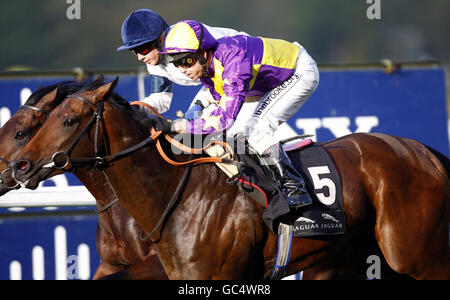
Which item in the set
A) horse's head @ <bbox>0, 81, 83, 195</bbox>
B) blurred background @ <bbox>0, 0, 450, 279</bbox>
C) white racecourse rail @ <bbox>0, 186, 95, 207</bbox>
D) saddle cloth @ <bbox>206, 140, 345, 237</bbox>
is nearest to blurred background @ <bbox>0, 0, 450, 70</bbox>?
blurred background @ <bbox>0, 0, 450, 279</bbox>

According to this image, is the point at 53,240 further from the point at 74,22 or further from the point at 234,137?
the point at 74,22

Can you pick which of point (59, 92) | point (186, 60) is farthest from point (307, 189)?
point (59, 92)

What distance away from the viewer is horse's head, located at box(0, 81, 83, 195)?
4.07m

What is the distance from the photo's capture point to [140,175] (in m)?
3.40

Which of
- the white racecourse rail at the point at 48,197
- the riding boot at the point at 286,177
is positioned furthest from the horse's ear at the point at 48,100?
the riding boot at the point at 286,177

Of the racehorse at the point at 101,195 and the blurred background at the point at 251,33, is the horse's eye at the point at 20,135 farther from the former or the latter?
the blurred background at the point at 251,33

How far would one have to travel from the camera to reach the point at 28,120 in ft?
13.9

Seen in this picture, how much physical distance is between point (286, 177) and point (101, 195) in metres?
1.39

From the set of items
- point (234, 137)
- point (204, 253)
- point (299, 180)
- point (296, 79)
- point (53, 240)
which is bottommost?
point (53, 240)

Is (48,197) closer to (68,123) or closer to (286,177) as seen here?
(68,123)

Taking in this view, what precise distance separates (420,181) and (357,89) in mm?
1843

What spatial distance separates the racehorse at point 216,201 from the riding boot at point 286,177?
193 mm

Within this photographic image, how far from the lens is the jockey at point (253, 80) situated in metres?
3.43

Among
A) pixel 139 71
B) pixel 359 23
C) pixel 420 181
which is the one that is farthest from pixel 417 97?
pixel 359 23
